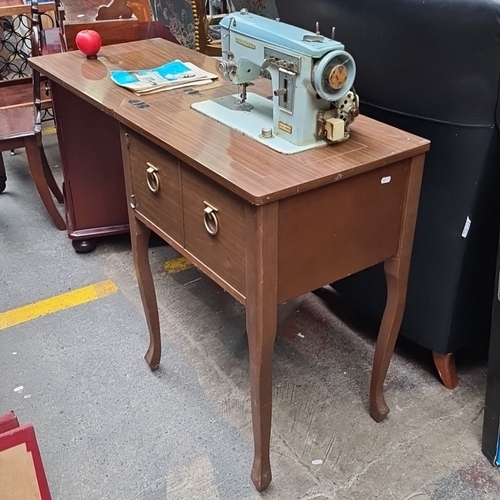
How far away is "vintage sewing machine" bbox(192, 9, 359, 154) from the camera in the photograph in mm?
1198

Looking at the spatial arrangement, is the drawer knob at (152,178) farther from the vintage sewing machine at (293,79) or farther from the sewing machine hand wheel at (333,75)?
the sewing machine hand wheel at (333,75)

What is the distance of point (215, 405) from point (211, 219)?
2.23ft

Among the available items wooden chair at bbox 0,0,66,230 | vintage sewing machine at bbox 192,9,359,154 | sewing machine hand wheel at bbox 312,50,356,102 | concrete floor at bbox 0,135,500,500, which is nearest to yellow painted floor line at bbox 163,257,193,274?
concrete floor at bbox 0,135,500,500

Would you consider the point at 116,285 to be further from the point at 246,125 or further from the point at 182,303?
the point at 246,125

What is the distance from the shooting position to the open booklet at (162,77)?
1582 millimetres

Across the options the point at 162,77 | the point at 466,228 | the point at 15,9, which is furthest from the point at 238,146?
the point at 15,9

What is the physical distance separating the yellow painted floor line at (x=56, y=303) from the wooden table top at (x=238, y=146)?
0.80 metres

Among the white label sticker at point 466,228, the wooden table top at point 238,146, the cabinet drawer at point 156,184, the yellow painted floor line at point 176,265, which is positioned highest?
the wooden table top at point 238,146

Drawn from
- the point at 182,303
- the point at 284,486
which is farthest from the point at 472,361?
the point at 182,303

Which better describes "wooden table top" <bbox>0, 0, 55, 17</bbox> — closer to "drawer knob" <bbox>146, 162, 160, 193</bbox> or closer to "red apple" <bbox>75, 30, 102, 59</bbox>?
"red apple" <bbox>75, 30, 102, 59</bbox>

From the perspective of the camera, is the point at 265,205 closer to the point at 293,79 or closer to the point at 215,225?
the point at 215,225

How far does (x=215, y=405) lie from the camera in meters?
1.75

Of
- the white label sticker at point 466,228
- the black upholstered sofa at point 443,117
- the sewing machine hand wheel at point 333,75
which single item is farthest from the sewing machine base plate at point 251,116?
the white label sticker at point 466,228

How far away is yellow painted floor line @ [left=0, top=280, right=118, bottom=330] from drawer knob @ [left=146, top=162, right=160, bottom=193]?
87cm
